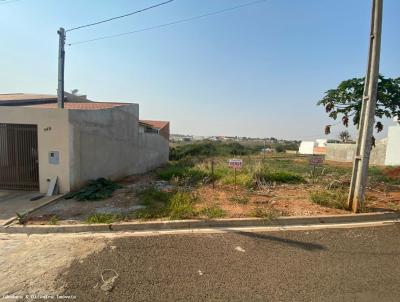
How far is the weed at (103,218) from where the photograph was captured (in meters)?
5.41

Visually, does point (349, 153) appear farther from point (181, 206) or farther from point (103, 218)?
point (103, 218)

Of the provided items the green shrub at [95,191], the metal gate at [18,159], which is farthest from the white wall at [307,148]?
the metal gate at [18,159]

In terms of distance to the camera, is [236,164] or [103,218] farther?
[236,164]

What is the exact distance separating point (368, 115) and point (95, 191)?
323 inches

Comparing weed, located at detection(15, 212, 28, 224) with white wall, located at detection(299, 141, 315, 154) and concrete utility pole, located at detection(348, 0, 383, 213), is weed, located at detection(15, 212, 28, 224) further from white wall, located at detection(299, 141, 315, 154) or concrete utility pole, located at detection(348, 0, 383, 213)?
white wall, located at detection(299, 141, 315, 154)

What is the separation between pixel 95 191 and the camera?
806 centimetres

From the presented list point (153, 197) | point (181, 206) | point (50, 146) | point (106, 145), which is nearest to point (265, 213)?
point (181, 206)

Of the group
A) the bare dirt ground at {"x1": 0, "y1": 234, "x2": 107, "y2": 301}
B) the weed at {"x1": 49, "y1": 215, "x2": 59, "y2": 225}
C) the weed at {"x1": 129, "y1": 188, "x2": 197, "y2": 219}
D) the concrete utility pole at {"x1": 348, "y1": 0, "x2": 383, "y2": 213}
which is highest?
the concrete utility pole at {"x1": 348, "y1": 0, "x2": 383, "y2": 213}

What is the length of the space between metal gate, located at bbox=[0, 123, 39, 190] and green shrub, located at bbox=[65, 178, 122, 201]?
1868 millimetres

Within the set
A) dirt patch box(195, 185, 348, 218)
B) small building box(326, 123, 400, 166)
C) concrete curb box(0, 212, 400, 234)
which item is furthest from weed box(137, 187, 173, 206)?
small building box(326, 123, 400, 166)

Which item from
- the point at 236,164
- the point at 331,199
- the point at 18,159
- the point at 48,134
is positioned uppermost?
the point at 48,134

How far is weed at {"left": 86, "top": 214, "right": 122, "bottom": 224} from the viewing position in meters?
5.41

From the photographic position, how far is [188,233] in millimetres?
4875

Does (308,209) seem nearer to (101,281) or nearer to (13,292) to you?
(101,281)
